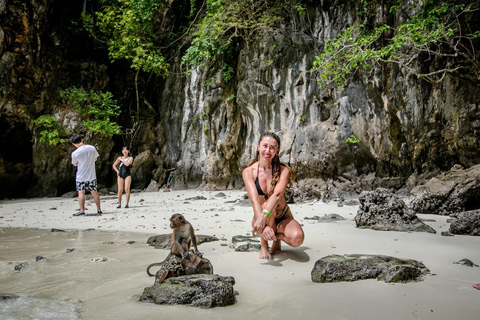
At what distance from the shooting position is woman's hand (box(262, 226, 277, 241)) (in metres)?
2.63

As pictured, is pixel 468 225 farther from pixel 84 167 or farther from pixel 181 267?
pixel 84 167

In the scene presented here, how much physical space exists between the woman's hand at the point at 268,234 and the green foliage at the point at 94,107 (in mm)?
14071

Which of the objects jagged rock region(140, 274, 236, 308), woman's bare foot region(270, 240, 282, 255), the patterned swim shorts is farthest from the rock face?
jagged rock region(140, 274, 236, 308)

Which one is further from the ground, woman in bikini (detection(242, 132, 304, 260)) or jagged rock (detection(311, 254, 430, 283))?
woman in bikini (detection(242, 132, 304, 260))

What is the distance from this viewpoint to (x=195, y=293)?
189 centimetres

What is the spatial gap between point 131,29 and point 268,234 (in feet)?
52.0

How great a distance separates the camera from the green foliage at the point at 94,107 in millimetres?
14734

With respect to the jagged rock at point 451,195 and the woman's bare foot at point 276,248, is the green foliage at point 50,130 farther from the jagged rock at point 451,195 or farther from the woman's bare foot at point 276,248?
the jagged rock at point 451,195

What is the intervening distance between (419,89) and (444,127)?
1182 mm

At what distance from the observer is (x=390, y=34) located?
8.85 m

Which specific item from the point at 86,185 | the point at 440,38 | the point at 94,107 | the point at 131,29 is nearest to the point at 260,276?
the point at 86,185

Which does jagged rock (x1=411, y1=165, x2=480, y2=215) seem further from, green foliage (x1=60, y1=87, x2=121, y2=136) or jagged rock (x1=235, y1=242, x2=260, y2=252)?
green foliage (x1=60, y1=87, x2=121, y2=136)

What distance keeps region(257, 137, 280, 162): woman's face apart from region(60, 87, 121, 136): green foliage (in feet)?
44.6

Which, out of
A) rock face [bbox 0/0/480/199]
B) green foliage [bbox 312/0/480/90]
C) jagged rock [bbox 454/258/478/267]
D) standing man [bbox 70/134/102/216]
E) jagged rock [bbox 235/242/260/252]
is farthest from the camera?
rock face [bbox 0/0/480/199]
